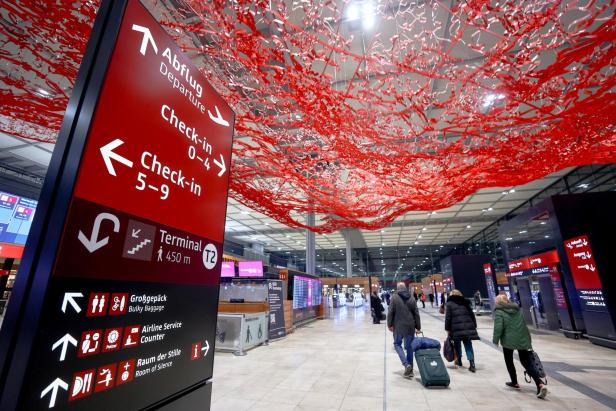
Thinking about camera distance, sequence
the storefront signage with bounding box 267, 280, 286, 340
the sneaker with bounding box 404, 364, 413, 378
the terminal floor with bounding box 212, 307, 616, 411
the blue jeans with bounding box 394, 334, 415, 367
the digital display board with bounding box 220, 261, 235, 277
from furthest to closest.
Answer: the digital display board with bounding box 220, 261, 235, 277 < the storefront signage with bounding box 267, 280, 286, 340 < the blue jeans with bounding box 394, 334, 415, 367 < the sneaker with bounding box 404, 364, 413, 378 < the terminal floor with bounding box 212, 307, 616, 411

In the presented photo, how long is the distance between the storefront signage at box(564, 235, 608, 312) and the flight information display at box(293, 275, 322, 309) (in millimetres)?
8695

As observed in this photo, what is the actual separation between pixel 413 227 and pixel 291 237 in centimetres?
851

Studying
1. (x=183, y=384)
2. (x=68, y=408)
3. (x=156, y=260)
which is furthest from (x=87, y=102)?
(x=183, y=384)

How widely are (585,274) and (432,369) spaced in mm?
6635

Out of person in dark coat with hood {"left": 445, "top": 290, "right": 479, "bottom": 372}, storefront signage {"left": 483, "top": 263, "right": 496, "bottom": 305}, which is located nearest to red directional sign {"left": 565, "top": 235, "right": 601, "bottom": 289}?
person in dark coat with hood {"left": 445, "top": 290, "right": 479, "bottom": 372}

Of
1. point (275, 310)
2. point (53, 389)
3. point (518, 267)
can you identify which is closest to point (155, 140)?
point (53, 389)

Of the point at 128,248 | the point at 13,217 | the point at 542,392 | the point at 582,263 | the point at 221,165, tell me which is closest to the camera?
the point at 128,248

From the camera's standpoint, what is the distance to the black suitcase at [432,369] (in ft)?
13.4

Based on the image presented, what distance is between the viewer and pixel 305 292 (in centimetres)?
1289

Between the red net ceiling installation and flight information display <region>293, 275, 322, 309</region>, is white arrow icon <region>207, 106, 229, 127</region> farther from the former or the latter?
flight information display <region>293, 275, 322, 309</region>

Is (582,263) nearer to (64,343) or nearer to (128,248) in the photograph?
(128,248)

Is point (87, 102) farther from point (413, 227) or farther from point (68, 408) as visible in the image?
point (413, 227)

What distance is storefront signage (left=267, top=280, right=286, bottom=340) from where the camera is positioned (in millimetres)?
8231

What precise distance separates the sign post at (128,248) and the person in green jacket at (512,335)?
4.38m
